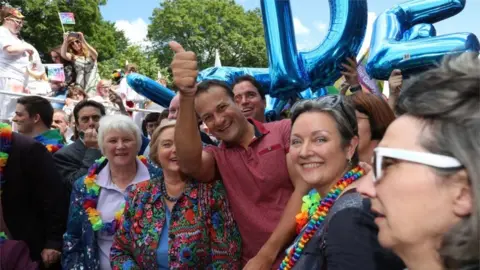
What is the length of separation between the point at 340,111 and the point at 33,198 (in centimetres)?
204

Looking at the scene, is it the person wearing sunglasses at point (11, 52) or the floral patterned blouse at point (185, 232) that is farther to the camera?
the person wearing sunglasses at point (11, 52)

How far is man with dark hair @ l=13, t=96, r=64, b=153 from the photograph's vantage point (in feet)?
12.6

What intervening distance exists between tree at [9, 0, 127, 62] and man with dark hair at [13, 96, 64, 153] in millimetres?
21995

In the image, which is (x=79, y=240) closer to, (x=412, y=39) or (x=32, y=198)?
(x=32, y=198)

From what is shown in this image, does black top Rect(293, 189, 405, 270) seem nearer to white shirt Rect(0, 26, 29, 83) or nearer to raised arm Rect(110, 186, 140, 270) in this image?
raised arm Rect(110, 186, 140, 270)

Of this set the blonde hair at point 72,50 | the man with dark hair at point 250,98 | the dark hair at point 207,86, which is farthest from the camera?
the blonde hair at point 72,50

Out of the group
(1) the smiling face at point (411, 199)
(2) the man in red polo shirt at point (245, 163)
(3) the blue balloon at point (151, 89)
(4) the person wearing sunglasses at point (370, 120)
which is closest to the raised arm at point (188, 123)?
(2) the man in red polo shirt at point (245, 163)

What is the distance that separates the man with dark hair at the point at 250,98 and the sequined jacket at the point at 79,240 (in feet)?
4.05

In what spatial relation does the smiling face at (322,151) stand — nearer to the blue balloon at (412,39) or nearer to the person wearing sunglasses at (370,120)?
the person wearing sunglasses at (370,120)

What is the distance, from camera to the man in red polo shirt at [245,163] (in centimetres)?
214

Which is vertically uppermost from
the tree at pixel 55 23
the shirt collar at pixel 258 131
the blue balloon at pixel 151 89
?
the tree at pixel 55 23

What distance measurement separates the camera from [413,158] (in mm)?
1024

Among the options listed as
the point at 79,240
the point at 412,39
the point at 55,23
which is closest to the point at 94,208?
the point at 79,240

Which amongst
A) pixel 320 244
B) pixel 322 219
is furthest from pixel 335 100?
pixel 320 244
